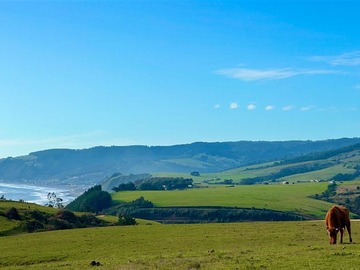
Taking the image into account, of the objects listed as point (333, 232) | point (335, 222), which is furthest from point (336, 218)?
point (333, 232)

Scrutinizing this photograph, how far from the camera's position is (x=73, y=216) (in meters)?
92.5

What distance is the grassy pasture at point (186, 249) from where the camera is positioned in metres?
26.4

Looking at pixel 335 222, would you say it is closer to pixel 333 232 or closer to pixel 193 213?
pixel 333 232

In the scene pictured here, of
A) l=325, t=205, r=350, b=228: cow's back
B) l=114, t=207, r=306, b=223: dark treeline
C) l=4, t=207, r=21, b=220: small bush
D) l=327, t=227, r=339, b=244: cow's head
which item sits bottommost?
l=114, t=207, r=306, b=223: dark treeline

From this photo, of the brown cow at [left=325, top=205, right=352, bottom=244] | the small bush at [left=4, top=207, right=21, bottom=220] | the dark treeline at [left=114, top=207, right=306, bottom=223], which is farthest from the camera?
the dark treeline at [left=114, top=207, right=306, bottom=223]

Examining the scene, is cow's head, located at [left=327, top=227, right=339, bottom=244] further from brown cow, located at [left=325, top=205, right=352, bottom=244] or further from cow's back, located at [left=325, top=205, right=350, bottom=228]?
cow's back, located at [left=325, top=205, right=350, bottom=228]

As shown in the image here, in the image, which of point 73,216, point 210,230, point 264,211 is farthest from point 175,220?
point 210,230

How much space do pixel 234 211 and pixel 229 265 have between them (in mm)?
147260

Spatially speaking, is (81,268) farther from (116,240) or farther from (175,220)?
(175,220)

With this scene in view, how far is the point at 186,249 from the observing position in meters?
39.5

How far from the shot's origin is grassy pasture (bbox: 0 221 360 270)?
86.6 ft

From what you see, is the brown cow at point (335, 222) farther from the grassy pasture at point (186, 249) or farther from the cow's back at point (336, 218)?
the grassy pasture at point (186, 249)

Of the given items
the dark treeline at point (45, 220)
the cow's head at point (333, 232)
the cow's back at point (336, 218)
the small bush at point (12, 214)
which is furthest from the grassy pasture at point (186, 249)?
the small bush at point (12, 214)

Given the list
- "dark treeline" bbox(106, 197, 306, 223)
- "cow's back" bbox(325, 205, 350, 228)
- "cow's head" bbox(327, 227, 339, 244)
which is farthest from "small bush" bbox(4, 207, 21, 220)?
"dark treeline" bbox(106, 197, 306, 223)
